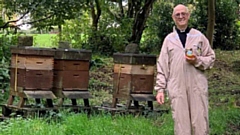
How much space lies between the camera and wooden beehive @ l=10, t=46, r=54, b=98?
20.2ft

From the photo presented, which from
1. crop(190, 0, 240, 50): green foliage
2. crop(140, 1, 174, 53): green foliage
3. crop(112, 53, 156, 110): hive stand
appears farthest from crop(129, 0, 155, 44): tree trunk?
crop(112, 53, 156, 110): hive stand

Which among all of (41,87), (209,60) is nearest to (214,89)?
(41,87)

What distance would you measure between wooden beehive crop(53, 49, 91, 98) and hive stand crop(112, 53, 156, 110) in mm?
536

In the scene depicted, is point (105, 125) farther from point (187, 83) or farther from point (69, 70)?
point (69, 70)

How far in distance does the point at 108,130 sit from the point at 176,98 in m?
1.08

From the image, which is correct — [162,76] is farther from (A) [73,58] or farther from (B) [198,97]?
(A) [73,58]

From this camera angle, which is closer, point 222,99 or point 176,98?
point 176,98

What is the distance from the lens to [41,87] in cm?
629

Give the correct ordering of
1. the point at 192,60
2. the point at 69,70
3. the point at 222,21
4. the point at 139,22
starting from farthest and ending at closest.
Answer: the point at 222,21 → the point at 139,22 → the point at 69,70 → the point at 192,60

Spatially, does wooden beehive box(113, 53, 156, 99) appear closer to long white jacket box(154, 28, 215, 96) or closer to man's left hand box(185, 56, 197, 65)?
A: long white jacket box(154, 28, 215, 96)

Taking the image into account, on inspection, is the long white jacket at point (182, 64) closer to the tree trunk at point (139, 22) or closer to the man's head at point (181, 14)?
the man's head at point (181, 14)

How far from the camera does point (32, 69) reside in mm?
6172

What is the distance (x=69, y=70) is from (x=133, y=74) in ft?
3.19

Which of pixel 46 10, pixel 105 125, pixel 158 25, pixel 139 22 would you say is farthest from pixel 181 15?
pixel 158 25
